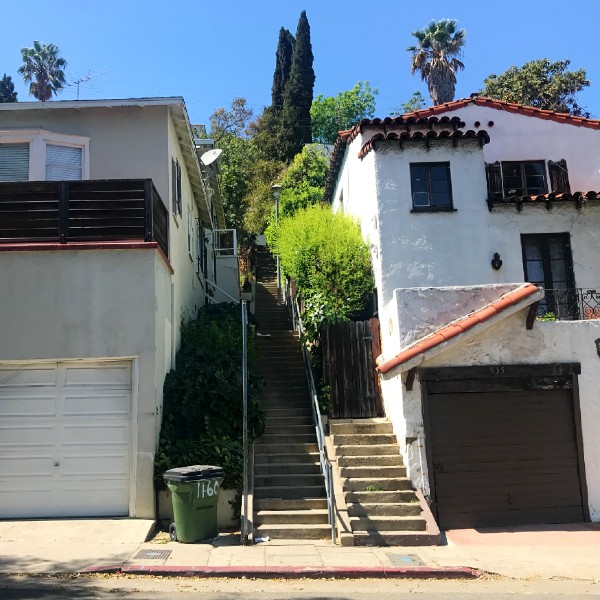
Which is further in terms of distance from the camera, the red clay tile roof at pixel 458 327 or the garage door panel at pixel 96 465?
the red clay tile roof at pixel 458 327

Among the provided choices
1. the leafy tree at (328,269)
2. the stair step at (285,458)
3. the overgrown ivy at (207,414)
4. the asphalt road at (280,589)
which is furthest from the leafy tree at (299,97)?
the asphalt road at (280,589)

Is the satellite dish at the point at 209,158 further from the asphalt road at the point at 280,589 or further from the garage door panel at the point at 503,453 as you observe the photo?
the asphalt road at the point at 280,589

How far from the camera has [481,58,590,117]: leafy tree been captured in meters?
30.6

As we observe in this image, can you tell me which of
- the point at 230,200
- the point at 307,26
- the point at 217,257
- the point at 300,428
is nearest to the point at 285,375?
the point at 300,428

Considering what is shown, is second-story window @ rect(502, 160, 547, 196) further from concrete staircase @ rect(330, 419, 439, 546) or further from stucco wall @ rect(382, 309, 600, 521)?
concrete staircase @ rect(330, 419, 439, 546)

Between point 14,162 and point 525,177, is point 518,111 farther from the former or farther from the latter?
point 14,162

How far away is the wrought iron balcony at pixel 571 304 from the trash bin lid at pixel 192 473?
768 centimetres

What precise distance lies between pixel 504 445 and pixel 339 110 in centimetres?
3254

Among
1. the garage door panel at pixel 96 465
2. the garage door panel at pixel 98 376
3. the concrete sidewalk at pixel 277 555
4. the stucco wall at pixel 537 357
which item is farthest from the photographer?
the stucco wall at pixel 537 357

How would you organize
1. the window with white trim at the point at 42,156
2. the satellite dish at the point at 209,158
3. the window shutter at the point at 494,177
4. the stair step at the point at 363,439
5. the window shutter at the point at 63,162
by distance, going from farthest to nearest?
the satellite dish at the point at 209,158
the window shutter at the point at 494,177
the window shutter at the point at 63,162
the window with white trim at the point at 42,156
the stair step at the point at 363,439

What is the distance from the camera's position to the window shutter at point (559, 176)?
1627 cm

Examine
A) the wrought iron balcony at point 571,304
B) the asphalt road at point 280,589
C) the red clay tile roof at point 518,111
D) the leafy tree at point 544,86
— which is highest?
the leafy tree at point 544,86

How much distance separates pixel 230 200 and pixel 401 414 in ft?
79.1

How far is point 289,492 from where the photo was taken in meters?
10.6
